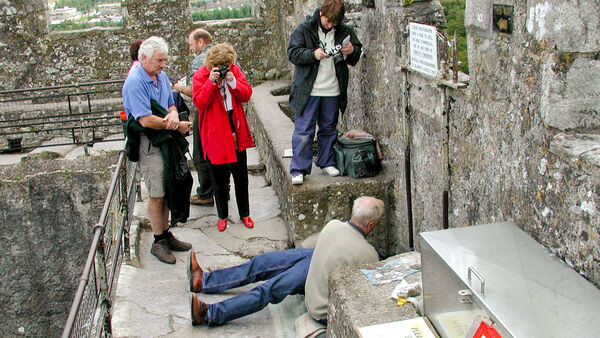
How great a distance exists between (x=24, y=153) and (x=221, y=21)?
11.6 feet

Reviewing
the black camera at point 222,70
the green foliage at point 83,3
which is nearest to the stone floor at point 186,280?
the black camera at point 222,70

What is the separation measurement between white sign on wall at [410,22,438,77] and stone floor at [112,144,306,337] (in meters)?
1.77

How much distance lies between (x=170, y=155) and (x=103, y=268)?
43.5 inches

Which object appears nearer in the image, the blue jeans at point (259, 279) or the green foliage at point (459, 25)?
the blue jeans at point (259, 279)

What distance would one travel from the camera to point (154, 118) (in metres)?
4.43

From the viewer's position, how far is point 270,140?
6195 mm

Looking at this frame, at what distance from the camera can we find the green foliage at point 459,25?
4996 mm

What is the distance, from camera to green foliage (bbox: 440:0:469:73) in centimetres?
500

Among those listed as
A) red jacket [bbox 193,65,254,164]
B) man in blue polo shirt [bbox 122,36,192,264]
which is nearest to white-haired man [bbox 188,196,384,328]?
man in blue polo shirt [bbox 122,36,192,264]

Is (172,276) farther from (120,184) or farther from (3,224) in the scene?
(3,224)

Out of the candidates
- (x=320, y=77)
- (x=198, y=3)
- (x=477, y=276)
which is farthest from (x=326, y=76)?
(x=198, y=3)

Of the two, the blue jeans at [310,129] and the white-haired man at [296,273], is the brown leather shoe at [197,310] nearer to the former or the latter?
the white-haired man at [296,273]

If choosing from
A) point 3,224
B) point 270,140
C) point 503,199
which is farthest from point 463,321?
point 3,224

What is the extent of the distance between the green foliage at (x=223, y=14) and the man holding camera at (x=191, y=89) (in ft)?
15.8
